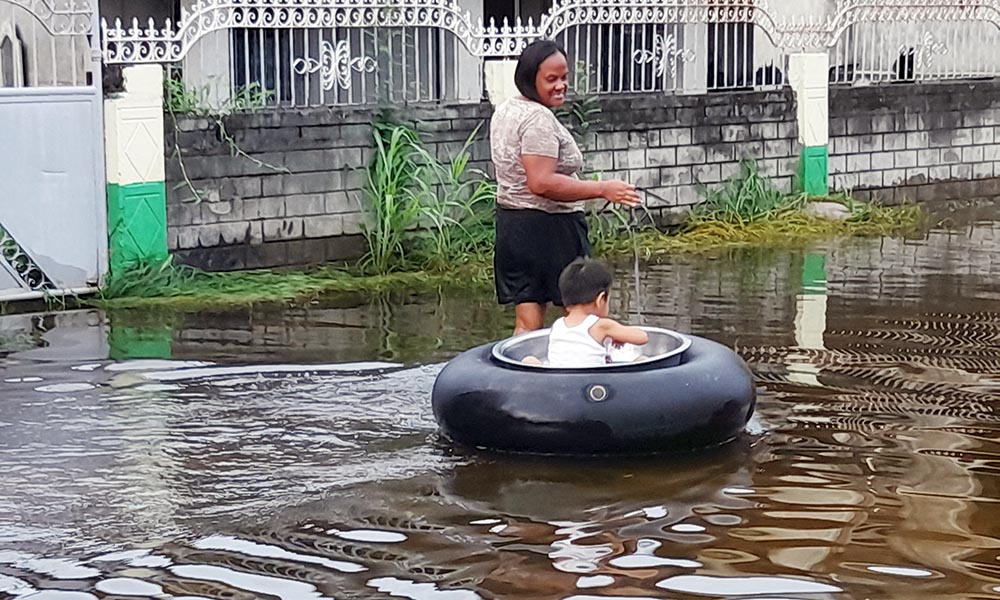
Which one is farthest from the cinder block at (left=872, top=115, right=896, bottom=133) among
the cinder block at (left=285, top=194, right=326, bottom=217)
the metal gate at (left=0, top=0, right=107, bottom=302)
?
the metal gate at (left=0, top=0, right=107, bottom=302)

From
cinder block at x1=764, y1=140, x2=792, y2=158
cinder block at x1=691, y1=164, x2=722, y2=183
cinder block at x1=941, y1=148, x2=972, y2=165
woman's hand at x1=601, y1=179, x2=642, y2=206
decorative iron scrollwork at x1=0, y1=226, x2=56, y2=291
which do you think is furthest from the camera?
cinder block at x1=941, y1=148, x2=972, y2=165

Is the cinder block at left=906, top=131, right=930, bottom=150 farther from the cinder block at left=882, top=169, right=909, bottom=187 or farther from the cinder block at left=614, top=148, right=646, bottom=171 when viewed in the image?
the cinder block at left=614, top=148, right=646, bottom=171

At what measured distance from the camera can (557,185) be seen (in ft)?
21.9

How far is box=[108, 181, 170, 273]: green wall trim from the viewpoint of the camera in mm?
10016

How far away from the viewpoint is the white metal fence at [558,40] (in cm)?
1079

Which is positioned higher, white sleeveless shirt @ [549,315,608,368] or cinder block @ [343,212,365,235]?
cinder block @ [343,212,365,235]

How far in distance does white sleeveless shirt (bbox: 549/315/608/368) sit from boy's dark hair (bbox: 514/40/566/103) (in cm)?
114

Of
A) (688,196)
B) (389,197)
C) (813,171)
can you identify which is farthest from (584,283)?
(813,171)

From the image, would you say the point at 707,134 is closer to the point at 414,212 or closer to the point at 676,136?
the point at 676,136

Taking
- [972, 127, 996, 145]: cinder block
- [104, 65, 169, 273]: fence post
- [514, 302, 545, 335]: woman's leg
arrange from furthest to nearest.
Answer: [972, 127, 996, 145]: cinder block < [104, 65, 169, 273]: fence post < [514, 302, 545, 335]: woman's leg

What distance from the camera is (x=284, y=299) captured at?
1005 centimetres

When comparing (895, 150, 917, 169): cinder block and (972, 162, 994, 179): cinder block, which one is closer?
(895, 150, 917, 169): cinder block

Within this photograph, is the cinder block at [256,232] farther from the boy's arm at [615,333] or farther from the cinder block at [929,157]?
the cinder block at [929,157]

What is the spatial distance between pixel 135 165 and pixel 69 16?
41.3 inches
